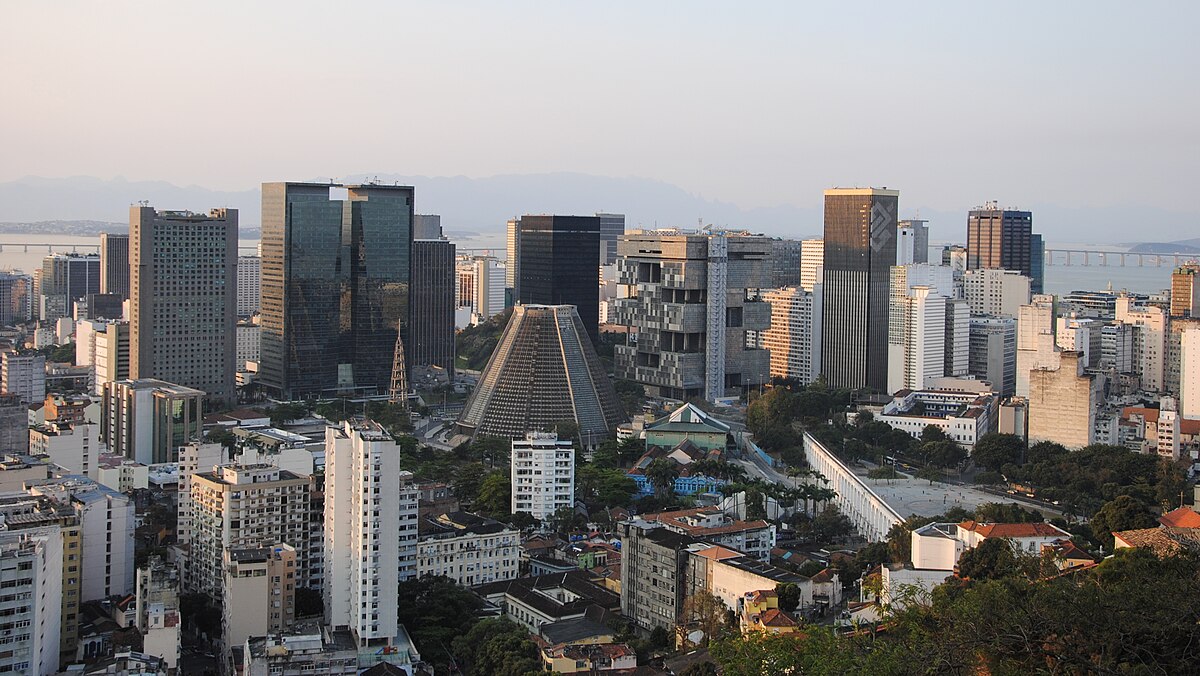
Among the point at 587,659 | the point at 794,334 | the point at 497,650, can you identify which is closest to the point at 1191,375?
the point at 794,334

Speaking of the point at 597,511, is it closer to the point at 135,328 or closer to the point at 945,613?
the point at 945,613

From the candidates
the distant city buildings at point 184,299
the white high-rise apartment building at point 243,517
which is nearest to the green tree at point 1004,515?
the white high-rise apartment building at point 243,517

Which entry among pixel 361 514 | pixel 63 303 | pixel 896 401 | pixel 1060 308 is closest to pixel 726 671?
pixel 361 514

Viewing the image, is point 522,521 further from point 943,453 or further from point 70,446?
point 943,453

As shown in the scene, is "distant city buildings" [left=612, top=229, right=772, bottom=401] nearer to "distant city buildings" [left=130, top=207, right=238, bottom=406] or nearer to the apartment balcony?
the apartment balcony

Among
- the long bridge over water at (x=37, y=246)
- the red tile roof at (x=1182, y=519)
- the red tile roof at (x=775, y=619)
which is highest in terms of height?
the long bridge over water at (x=37, y=246)

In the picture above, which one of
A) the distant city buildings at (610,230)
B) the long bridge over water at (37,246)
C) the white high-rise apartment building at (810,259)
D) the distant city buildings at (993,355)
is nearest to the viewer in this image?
the distant city buildings at (993,355)

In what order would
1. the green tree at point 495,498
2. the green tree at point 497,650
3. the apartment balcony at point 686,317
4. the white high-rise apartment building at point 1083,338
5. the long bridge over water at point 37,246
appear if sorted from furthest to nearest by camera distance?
the long bridge over water at point 37,246
the white high-rise apartment building at point 1083,338
the apartment balcony at point 686,317
the green tree at point 495,498
the green tree at point 497,650

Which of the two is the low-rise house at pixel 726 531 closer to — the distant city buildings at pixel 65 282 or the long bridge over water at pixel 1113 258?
the distant city buildings at pixel 65 282

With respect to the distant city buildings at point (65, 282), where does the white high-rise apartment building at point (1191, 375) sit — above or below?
below
